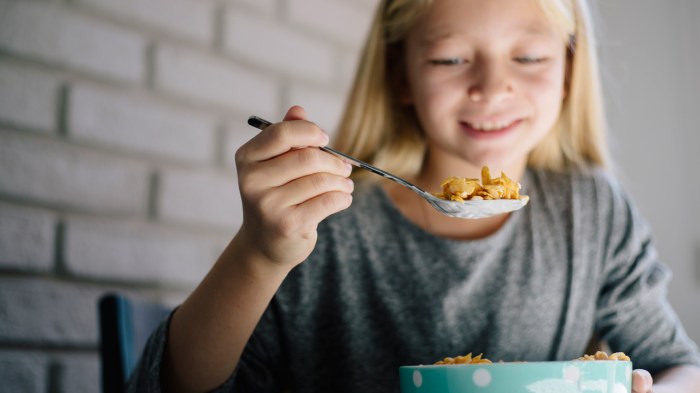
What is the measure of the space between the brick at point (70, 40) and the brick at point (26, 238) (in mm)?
219


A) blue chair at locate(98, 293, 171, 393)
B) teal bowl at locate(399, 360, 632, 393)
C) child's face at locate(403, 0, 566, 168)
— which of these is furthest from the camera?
child's face at locate(403, 0, 566, 168)

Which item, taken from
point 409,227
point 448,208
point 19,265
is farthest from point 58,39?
point 448,208

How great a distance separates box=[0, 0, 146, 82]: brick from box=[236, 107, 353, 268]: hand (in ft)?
1.76

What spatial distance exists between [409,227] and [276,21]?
0.62 meters

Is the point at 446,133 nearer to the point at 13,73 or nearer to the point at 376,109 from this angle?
the point at 376,109

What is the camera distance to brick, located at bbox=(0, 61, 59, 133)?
1.06m

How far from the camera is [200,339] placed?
0.79 metres

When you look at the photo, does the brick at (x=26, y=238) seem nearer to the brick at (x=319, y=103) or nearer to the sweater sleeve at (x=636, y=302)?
the brick at (x=319, y=103)

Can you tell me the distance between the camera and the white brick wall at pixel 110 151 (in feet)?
3.51

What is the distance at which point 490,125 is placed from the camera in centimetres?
95

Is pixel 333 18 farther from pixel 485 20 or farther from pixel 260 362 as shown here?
pixel 260 362

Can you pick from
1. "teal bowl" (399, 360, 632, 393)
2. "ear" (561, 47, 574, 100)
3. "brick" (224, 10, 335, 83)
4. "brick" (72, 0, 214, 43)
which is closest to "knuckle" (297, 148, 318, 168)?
"teal bowl" (399, 360, 632, 393)

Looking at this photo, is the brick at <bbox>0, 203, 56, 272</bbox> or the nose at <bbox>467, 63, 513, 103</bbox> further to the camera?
the brick at <bbox>0, 203, 56, 272</bbox>

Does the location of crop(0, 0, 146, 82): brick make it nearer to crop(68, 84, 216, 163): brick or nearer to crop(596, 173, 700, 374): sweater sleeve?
crop(68, 84, 216, 163): brick
